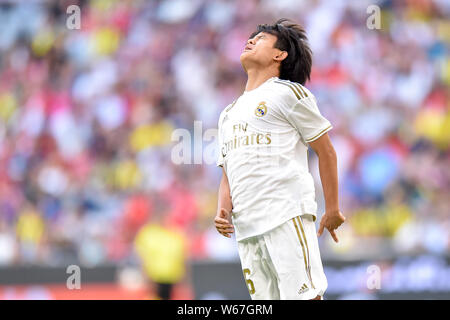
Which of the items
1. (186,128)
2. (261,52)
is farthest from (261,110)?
Answer: (186,128)

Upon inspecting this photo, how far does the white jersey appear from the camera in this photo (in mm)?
3787

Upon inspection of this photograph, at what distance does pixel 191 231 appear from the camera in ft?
29.0

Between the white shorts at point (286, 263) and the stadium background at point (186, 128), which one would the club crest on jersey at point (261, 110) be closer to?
the white shorts at point (286, 263)

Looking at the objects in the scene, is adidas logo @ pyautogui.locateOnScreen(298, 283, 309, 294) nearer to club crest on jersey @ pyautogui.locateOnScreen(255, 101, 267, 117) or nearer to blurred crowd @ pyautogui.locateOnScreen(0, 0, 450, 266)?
club crest on jersey @ pyautogui.locateOnScreen(255, 101, 267, 117)

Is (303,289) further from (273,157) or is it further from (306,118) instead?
(306,118)

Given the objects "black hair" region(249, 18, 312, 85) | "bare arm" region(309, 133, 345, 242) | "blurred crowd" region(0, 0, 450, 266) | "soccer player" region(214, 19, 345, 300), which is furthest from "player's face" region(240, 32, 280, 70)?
"blurred crowd" region(0, 0, 450, 266)

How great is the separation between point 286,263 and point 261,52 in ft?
4.00

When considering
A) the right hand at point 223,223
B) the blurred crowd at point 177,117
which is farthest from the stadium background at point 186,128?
the right hand at point 223,223

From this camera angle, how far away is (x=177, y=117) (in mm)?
10859

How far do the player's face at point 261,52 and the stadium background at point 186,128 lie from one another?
4.08m

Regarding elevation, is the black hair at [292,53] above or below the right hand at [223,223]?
above

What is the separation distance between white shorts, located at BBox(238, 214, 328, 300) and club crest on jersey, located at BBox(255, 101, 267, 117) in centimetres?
60

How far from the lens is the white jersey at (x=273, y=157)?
12.4 feet
